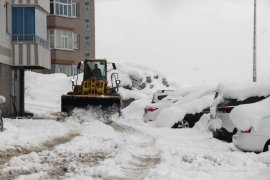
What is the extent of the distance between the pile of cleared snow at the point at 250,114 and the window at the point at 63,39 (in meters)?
36.8

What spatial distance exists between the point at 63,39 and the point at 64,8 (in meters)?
2.87

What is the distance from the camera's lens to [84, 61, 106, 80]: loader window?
88.5ft

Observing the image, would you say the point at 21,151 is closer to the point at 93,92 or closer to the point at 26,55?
the point at 93,92

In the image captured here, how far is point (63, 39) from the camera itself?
49.5m

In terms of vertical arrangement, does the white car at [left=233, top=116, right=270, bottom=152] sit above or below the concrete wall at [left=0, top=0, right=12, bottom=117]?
below

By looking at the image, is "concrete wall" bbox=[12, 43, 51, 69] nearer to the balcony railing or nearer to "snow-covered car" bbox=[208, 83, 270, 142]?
the balcony railing

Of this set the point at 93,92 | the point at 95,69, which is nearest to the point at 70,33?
the point at 95,69

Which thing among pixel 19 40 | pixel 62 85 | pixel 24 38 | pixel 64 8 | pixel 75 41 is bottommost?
pixel 62 85

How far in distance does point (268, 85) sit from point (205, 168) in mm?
4647

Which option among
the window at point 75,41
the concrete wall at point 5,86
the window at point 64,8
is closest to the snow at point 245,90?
the concrete wall at point 5,86

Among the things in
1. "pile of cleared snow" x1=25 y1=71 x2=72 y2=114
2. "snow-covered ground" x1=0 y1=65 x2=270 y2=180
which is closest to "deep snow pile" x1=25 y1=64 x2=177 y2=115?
"pile of cleared snow" x1=25 y1=71 x2=72 y2=114

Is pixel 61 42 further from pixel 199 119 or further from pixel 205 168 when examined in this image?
pixel 205 168

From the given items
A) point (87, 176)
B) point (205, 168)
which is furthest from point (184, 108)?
point (87, 176)

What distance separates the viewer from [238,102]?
45.3ft
